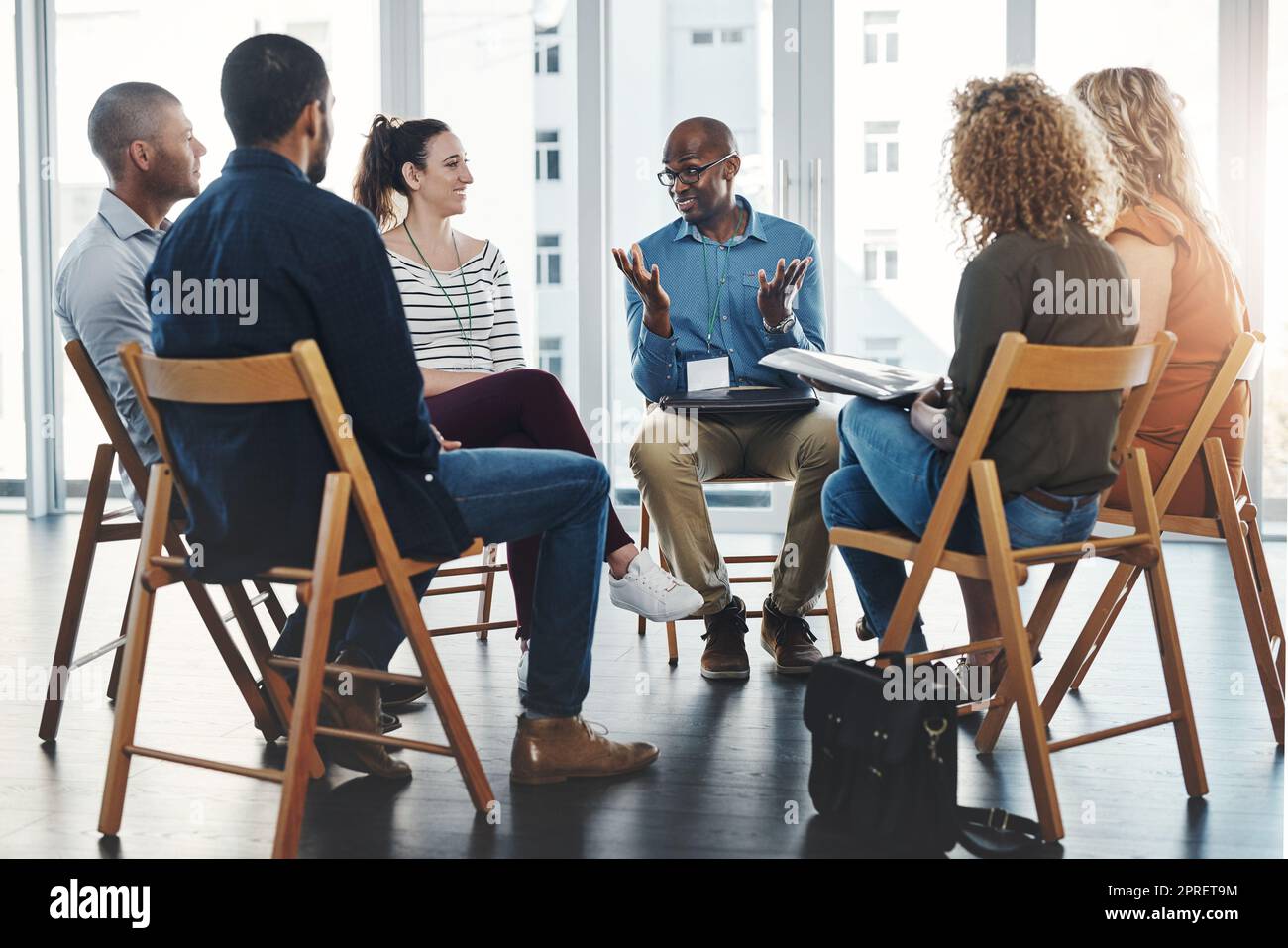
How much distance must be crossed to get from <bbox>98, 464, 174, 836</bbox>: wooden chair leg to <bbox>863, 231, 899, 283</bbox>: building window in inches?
148

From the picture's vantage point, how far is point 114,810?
198cm

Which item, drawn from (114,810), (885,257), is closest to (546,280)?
(885,257)

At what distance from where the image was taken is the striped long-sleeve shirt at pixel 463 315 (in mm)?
Answer: 2924

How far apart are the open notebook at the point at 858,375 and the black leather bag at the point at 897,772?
1.72 ft

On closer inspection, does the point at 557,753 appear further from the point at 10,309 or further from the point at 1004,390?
the point at 10,309

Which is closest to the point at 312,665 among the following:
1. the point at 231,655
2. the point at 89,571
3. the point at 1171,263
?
the point at 231,655

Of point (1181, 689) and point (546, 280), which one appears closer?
point (1181, 689)

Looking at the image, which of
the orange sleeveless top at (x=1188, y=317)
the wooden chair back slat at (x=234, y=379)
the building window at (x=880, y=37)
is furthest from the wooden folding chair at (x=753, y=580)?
the building window at (x=880, y=37)

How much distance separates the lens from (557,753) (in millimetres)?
2217

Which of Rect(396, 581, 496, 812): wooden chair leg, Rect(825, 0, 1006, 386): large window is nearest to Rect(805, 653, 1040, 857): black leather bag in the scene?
Rect(396, 581, 496, 812): wooden chair leg
